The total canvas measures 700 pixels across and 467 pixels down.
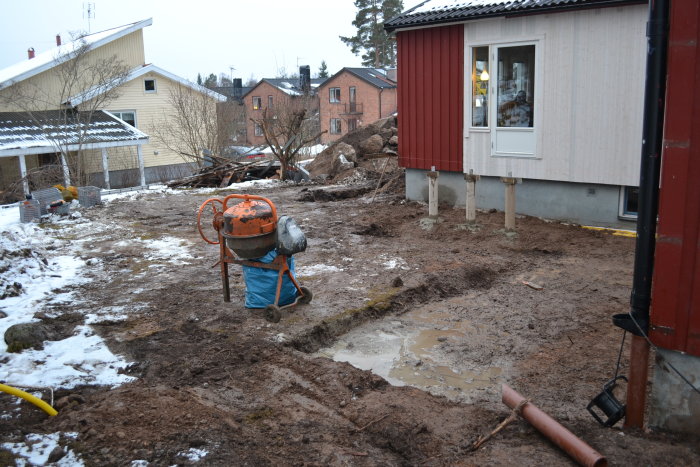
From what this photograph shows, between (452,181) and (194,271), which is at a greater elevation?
(452,181)

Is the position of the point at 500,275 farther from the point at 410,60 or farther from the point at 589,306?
the point at 410,60

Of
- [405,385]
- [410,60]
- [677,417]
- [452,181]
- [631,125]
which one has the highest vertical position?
[410,60]

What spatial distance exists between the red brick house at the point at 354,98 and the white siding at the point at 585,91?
41.2m

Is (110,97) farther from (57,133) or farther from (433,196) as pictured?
(433,196)

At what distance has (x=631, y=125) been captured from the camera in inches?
424

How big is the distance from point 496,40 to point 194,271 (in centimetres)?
776

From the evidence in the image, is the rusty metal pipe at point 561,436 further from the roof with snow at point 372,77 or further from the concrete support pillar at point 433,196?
the roof with snow at point 372,77

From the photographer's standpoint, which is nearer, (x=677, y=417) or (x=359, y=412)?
(x=677, y=417)

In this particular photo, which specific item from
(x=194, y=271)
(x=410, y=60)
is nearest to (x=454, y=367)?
(x=194, y=271)

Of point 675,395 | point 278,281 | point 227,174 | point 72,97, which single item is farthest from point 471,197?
point 72,97

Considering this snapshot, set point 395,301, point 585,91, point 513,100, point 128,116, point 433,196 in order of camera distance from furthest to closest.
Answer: point 128,116, point 433,196, point 513,100, point 585,91, point 395,301

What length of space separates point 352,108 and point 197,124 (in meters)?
29.6

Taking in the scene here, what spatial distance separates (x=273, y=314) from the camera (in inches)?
286

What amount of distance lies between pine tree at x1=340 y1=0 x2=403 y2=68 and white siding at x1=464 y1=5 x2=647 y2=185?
171 feet
